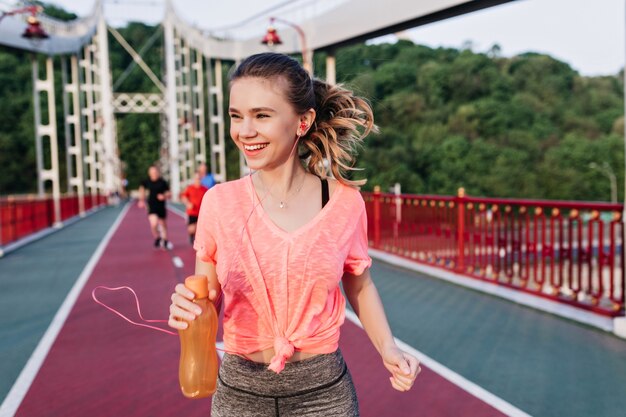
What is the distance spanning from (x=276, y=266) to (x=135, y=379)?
134 inches

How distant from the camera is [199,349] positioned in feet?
5.14

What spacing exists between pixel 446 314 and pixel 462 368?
6.39 feet

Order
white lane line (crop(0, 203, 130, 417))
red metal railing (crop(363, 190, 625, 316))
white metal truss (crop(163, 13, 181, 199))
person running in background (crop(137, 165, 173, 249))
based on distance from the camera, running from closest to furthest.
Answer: white lane line (crop(0, 203, 130, 417))
red metal railing (crop(363, 190, 625, 316))
person running in background (crop(137, 165, 173, 249))
white metal truss (crop(163, 13, 181, 199))

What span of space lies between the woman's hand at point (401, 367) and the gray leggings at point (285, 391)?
148 millimetres

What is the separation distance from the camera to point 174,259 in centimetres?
1205

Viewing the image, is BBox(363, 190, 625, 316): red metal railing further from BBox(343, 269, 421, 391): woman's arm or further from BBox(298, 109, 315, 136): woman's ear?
BBox(298, 109, 315, 136): woman's ear

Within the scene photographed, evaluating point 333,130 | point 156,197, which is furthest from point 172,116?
point 333,130

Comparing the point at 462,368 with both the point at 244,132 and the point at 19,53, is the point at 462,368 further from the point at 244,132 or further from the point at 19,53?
→ the point at 19,53

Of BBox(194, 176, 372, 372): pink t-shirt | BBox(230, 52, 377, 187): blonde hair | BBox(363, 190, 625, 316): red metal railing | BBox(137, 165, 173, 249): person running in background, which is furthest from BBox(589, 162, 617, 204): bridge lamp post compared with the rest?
BBox(194, 176, 372, 372): pink t-shirt

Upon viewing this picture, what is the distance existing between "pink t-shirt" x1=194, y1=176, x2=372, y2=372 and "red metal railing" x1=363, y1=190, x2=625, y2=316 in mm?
4961

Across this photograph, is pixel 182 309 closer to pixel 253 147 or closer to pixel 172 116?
pixel 253 147

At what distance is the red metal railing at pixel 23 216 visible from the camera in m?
15.4

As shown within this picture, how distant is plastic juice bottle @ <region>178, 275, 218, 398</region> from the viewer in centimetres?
154

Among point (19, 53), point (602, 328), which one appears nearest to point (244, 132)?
point (602, 328)
